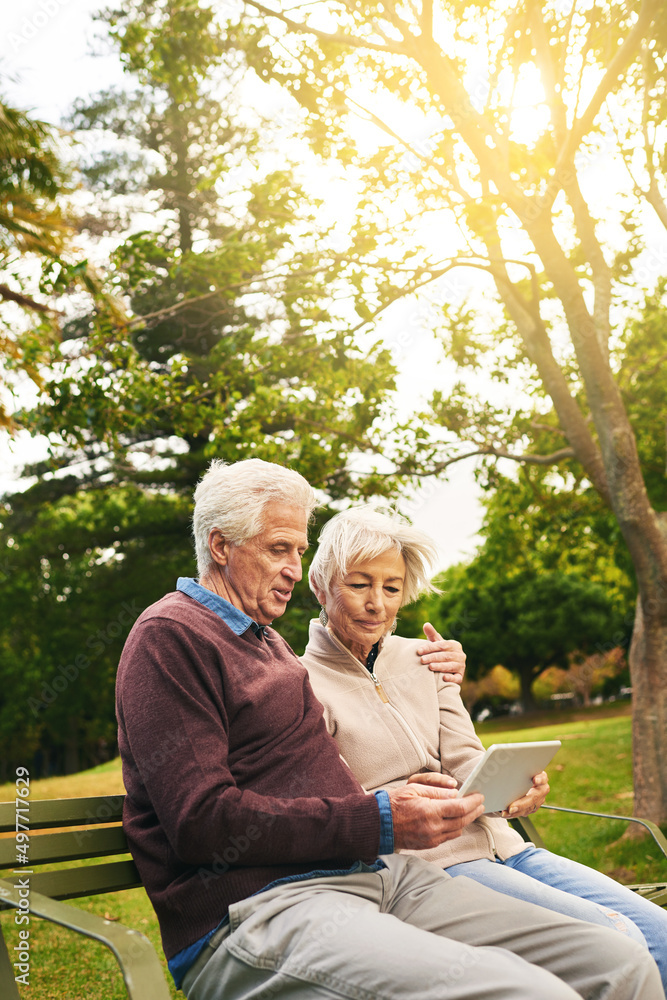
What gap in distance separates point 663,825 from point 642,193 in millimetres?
4571

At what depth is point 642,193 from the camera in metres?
5.66

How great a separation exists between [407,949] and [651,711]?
17.0 ft

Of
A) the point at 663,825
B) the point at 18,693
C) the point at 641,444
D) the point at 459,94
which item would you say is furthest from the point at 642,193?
the point at 18,693

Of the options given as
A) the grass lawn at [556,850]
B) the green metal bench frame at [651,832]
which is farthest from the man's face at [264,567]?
the grass lawn at [556,850]

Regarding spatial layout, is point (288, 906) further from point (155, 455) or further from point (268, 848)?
point (155, 455)

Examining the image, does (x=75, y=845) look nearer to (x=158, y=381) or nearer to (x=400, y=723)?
(x=400, y=723)

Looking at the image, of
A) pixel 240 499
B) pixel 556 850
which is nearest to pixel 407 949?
pixel 240 499

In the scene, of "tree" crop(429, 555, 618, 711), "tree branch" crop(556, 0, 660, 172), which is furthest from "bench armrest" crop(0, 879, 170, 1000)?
"tree" crop(429, 555, 618, 711)

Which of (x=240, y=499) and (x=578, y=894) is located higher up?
(x=240, y=499)

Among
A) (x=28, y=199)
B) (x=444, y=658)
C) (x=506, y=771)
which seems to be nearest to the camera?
(x=506, y=771)

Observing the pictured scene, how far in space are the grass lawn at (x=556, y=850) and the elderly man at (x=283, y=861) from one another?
2241 millimetres

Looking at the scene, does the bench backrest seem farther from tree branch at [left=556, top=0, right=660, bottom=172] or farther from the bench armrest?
tree branch at [left=556, top=0, right=660, bottom=172]

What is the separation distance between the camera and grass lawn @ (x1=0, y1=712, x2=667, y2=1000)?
3979mm

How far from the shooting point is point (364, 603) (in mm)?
2727
